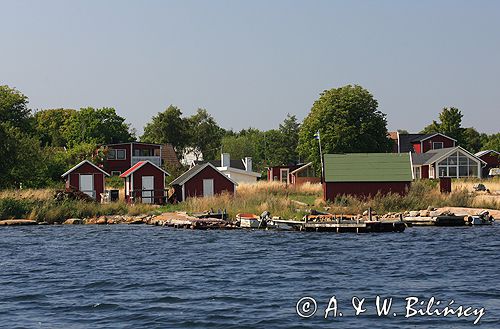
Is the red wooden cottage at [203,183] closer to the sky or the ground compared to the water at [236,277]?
closer to the sky

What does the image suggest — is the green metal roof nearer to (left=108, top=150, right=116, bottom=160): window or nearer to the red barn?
the red barn

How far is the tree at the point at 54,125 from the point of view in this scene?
380ft

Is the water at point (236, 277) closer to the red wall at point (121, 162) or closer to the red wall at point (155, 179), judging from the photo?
the red wall at point (155, 179)

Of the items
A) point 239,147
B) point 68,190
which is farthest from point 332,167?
point 239,147

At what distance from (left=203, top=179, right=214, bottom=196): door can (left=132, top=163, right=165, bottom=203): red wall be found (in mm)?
3358

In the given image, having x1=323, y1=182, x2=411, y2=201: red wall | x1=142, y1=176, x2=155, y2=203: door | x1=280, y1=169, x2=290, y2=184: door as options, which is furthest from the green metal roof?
x1=280, y1=169, x2=290, y2=184: door

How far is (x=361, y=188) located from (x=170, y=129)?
6567cm

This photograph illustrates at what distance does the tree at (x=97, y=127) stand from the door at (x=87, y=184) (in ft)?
152

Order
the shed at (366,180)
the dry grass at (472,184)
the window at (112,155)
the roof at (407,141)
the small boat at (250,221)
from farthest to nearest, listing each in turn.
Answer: the roof at (407,141) → the window at (112,155) → the dry grass at (472,184) → the shed at (366,180) → the small boat at (250,221)

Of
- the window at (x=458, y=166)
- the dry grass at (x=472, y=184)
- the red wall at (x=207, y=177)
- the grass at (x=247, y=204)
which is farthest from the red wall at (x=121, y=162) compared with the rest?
the dry grass at (x=472, y=184)

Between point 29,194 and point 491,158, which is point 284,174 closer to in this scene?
point 491,158

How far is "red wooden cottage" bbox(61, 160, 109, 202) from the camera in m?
64.1

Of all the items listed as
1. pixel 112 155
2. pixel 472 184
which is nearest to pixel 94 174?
pixel 472 184

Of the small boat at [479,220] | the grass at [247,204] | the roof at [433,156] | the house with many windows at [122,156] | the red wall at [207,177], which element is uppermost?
the house with many windows at [122,156]
